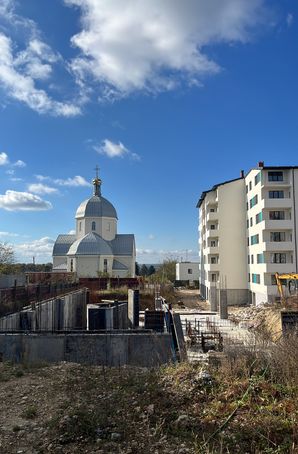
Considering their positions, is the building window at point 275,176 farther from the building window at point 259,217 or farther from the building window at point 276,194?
the building window at point 259,217

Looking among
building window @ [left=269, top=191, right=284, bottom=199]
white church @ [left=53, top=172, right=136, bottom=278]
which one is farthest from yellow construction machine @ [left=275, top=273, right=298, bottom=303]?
white church @ [left=53, top=172, right=136, bottom=278]

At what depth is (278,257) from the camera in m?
36.9

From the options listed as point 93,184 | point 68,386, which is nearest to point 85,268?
point 93,184

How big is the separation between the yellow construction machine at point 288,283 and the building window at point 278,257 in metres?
2.29

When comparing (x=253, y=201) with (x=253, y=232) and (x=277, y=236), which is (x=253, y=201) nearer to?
(x=253, y=232)

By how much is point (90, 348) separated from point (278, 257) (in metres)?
26.2

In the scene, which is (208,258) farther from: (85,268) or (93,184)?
(93,184)

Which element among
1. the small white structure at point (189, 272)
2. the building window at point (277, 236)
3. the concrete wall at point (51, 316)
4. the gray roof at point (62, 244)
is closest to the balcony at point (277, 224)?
the building window at point (277, 236)

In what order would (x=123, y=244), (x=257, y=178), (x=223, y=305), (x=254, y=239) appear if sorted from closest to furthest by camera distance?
(x=223, y=305) → (x=257, y=178) → (x=254, y=239) → (x=123, y=244)

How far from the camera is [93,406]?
7.49 meters

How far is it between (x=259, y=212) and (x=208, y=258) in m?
10.9

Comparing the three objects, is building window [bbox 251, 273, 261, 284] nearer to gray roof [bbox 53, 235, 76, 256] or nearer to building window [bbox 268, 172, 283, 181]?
building window [bbox 268, 172, 283, 181]

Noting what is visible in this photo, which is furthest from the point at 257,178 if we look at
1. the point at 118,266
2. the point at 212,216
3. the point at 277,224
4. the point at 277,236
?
the point at 118,266

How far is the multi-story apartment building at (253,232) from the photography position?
120 ft
